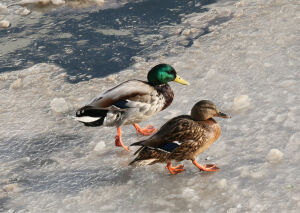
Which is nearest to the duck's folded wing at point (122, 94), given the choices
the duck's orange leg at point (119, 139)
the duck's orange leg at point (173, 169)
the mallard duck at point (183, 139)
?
the duck's orange leg at point (119, 139)

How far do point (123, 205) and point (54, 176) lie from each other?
3.10ft

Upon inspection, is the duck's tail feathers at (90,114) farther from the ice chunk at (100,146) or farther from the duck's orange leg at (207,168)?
the duck's orange leg at (207,168)

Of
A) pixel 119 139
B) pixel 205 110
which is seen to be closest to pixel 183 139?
pixel 205 110

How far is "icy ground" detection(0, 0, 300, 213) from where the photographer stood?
429 cm

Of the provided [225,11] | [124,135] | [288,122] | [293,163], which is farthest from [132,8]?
[293,163]

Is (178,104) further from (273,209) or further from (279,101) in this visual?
(273,209)

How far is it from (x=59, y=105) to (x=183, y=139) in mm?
2260

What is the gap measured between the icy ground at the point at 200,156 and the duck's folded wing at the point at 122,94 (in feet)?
1.67

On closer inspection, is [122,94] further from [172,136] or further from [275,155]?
[275,155]

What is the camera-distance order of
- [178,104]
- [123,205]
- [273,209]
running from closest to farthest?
[273,209] < [123,205] < [178,104]

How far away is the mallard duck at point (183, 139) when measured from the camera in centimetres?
438

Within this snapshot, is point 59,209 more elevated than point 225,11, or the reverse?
point 225,11

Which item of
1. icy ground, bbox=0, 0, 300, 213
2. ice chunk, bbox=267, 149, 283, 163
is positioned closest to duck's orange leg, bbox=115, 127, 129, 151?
icy ground, bbox=0, 0, 300, 213

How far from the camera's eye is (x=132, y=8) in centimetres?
856
